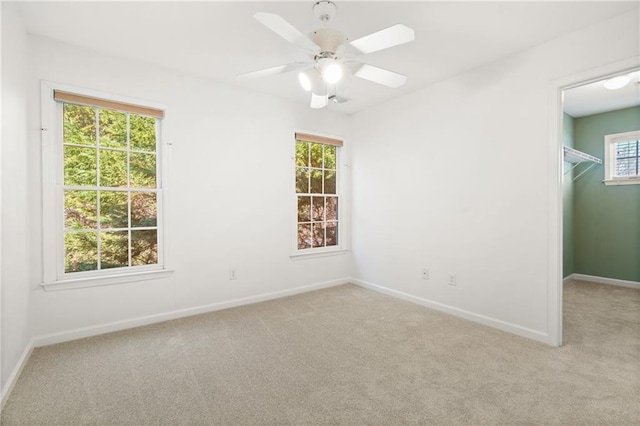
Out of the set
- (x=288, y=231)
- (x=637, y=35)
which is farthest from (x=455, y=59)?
(x=288, y=231)

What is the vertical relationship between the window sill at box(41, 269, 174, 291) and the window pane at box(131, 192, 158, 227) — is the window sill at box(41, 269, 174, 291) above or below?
below

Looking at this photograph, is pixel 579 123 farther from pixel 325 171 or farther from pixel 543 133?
pixel 325 171

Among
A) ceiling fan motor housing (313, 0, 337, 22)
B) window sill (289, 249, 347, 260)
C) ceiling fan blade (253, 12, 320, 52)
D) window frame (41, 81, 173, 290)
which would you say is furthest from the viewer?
window sill (289, 249, 347, 260)

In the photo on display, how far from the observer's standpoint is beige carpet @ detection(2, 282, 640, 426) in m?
1.76

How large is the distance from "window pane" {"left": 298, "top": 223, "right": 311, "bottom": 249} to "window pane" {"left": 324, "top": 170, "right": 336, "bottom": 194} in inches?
24.5

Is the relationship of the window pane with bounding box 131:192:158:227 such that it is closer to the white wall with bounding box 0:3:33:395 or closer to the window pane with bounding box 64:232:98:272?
the window pane with bounding box 64:232:98:272

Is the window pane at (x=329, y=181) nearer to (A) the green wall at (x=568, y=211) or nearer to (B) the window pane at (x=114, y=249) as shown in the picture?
(B) the window pane at (x=114, y=249)

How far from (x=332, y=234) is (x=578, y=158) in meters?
3.62

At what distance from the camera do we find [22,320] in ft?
7.55

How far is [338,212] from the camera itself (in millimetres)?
4688

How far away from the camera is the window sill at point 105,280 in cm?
264

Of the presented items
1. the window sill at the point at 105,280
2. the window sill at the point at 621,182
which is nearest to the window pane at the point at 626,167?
the window sill at the point at 621,182

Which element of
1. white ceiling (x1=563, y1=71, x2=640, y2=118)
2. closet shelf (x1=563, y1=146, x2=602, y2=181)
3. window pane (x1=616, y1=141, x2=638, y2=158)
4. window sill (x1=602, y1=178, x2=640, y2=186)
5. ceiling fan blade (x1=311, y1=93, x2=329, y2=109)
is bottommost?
window sill (x1=602, y1=178, x2=640, y2=186)

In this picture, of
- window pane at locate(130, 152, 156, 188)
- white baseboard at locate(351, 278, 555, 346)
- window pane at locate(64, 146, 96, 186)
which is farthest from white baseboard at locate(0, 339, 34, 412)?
white baseboard at locate(351, 278, 555, 346)
